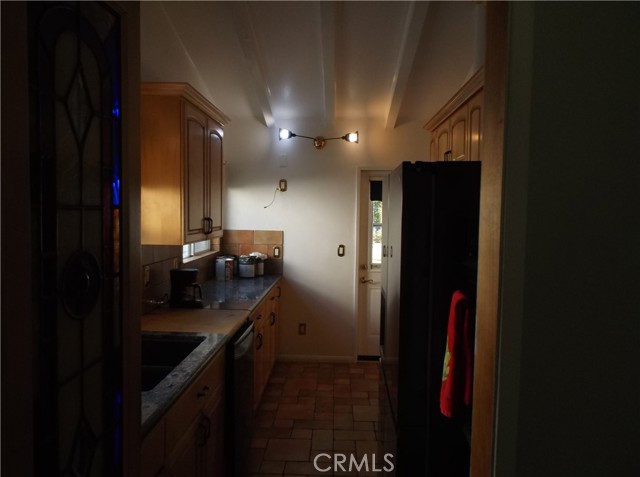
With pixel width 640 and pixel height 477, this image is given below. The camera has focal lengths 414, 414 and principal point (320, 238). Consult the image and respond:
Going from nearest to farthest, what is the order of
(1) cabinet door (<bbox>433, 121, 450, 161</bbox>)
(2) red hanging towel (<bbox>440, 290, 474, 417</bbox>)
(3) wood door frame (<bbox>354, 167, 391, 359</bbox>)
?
(2) red hanging towel (<bbox>440, 290, 474, 417</bbox>)
(1) cabinet door (<bbox>433, 121, 450, 161</bbox>)
(3) wood door frame (<bbox>354, 167, 391, 359</bbox>)

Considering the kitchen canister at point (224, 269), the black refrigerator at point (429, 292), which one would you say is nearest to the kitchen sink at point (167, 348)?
the black refrigerator at point (429, 292)

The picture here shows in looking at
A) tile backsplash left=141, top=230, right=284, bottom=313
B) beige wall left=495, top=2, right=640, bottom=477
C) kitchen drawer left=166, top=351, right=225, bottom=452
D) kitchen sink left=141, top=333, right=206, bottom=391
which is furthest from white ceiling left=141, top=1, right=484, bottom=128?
kitchen drawer left=166, top=351, right=225, bottom=452

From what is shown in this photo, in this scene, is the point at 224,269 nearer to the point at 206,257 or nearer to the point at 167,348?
the point at 206,257

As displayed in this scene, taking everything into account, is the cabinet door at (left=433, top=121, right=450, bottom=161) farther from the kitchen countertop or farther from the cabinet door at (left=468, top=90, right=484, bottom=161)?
the kitchen countertop

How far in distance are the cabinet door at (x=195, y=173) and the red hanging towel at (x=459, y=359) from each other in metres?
1.57

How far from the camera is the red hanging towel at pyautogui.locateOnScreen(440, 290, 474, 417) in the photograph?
5.11ft

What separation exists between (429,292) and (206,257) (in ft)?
8.46

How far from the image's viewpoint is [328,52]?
2893 millimetres

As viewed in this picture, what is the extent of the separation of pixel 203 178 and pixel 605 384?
2453 mm

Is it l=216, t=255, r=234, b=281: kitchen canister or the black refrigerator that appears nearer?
the black refrigerator

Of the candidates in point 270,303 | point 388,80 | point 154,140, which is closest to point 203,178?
point 154,140

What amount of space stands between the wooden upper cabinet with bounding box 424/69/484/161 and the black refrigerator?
0.48 metres

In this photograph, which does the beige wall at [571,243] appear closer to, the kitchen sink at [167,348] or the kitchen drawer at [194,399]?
the kitchen drawer at [194,399]

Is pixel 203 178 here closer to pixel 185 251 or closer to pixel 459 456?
pixel 185 251
